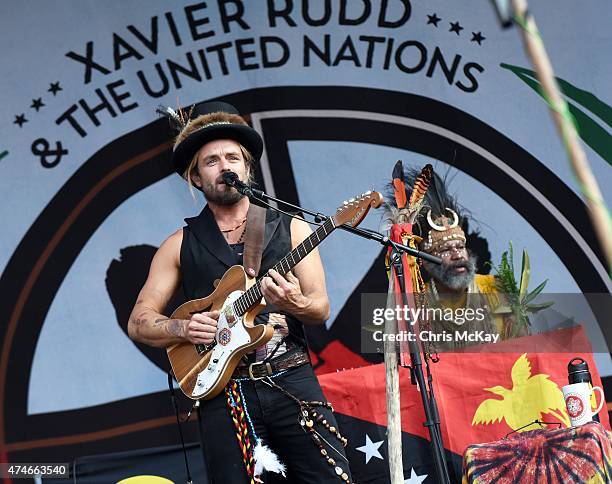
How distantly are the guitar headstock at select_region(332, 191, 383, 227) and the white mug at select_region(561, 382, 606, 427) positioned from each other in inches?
37.6

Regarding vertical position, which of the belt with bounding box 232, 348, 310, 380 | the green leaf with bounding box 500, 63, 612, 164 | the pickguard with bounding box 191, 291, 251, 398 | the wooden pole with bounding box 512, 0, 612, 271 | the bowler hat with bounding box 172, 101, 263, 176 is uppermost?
the green leaf with bounding box 500, 63, 612, 164

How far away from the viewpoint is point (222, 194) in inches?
143

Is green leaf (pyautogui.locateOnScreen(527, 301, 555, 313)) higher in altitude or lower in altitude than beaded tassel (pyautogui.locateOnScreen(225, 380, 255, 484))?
higher

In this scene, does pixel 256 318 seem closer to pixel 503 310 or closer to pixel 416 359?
pixel 416 359

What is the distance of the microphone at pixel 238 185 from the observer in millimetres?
3252

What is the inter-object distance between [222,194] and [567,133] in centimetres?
253

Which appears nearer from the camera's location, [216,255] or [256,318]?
[256,318]

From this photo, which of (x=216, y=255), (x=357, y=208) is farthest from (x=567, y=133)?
(x=216, y=255)

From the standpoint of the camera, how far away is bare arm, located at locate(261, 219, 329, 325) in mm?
3162

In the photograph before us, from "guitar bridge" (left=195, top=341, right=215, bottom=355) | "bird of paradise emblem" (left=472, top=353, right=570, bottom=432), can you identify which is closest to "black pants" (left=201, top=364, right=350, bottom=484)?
"guitar bridge" (left=195, top=341, right=215, bottom=355)

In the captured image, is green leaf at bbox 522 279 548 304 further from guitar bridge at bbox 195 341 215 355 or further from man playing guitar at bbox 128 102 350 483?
guitar bridge at bbox 195 341 215 355

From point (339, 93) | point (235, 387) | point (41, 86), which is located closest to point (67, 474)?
point (235, 387)

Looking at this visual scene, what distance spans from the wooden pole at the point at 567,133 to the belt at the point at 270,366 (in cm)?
223

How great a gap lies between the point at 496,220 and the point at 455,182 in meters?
0.28
